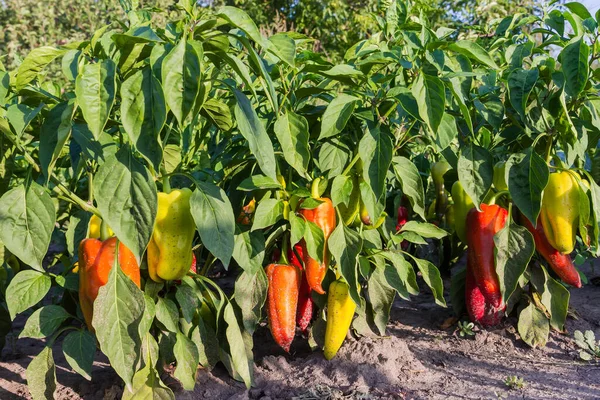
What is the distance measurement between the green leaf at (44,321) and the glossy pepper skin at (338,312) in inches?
31.7

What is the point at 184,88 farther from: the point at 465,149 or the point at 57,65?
the point at 57,65

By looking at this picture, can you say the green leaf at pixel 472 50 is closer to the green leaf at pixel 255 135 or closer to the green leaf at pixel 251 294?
the green leaf at pixel 255 135

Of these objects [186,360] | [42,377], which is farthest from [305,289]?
[42,377]

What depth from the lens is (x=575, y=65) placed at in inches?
72.9

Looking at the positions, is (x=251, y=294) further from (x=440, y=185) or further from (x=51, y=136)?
(x=440, y=185)

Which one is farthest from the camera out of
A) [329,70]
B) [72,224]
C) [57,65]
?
[57,65]

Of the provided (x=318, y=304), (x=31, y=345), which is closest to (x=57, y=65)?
(x=31, y=345)

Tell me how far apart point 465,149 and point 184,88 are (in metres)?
0.99

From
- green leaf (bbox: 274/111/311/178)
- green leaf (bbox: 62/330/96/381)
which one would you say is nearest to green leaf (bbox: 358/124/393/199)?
green leaf (bbox: 274/111/311/178)

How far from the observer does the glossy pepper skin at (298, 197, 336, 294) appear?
1.93 metres

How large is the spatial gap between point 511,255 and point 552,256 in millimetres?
239

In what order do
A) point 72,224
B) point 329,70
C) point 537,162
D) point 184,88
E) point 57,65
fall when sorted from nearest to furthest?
point 184,88, point 329,70, point 537,162, point 72,224, point 57,65

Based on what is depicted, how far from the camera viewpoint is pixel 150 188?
4.85ft

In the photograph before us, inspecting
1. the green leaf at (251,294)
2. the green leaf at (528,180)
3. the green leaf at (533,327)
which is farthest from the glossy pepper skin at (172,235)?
the green leaf at (533,327)
